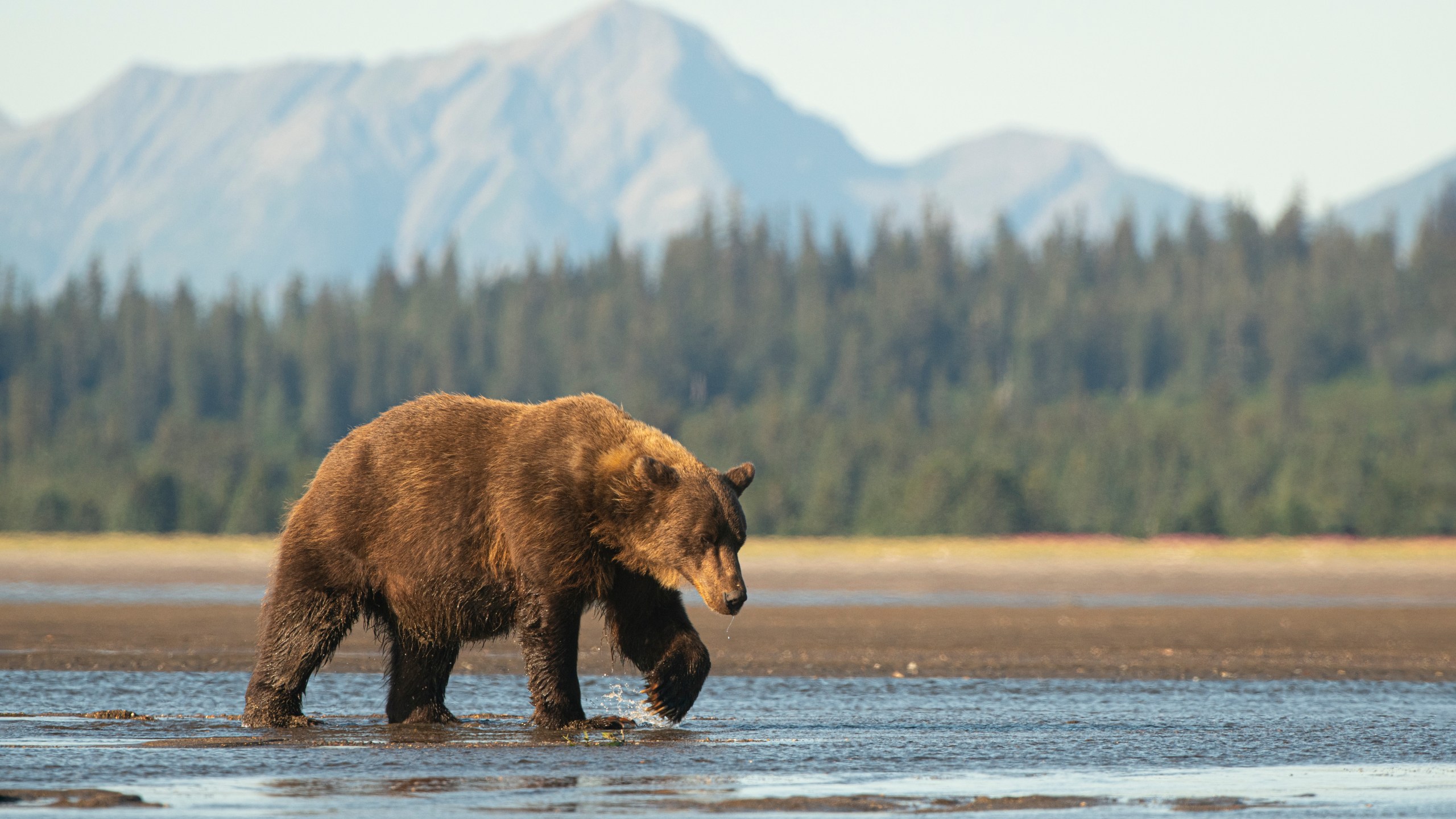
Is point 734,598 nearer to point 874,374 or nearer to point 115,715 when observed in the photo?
point 115,715

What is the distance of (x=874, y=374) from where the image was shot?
15388 cm

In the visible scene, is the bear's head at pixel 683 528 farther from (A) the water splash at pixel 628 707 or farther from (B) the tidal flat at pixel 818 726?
(A) the water splash at pixel 628 707

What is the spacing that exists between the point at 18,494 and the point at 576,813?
116560 millimetres

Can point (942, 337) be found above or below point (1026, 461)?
above

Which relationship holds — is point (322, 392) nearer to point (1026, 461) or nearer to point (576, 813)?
point (1026, 461)

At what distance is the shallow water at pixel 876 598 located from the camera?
3938 centimetres

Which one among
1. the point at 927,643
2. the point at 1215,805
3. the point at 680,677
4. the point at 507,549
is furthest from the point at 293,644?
the point at 927,643

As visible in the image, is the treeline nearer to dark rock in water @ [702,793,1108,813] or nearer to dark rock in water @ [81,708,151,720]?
dark rock in water @ [81,708,151,720]

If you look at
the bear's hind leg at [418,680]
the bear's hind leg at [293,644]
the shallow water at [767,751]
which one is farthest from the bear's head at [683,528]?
the bear's hind leg at [293,644]

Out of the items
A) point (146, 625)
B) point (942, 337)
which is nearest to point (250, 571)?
point (146, 625)

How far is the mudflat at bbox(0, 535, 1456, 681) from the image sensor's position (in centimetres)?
2095

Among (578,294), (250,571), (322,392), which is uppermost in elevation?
(578,294)

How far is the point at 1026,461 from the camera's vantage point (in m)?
126

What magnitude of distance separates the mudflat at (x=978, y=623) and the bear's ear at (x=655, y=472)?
470 centimetres
